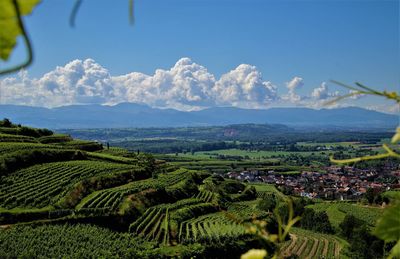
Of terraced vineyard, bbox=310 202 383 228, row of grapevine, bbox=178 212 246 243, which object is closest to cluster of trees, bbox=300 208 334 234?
terraced vineyard, bbox=310 202 383 228

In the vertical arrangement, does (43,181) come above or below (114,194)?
above

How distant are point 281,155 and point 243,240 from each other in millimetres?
107982

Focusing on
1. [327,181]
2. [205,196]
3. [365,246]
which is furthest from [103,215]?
[327,181]

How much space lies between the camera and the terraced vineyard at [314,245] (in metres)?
42.5

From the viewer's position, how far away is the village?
260ft

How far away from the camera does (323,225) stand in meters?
53.6

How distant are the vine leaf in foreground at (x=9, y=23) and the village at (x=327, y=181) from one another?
250 ft

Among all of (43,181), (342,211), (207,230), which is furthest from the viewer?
(342,211)

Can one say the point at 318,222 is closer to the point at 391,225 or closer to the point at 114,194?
the point at 114,194

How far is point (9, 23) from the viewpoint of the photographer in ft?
1.23

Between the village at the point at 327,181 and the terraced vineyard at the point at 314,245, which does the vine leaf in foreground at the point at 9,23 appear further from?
the village at the point at 327,181

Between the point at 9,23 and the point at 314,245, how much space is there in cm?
4878

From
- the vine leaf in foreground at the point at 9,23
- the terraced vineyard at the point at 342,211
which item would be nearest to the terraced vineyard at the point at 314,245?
the terraced vineyard at the point at 342,211

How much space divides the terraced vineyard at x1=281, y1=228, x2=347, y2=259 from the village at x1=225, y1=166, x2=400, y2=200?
24.0m
